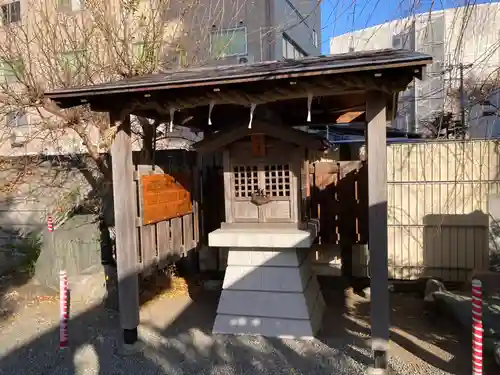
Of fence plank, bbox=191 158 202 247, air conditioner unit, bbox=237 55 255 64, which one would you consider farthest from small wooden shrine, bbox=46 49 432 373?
air conditioner unit, bbox=237 55 255 64

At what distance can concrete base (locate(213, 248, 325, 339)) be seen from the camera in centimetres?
488

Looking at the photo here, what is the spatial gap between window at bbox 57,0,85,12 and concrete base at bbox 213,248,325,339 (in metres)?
6.15

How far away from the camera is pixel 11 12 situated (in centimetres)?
812

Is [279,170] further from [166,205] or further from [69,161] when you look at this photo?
[69,161]

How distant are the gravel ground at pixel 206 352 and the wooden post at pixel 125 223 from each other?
494 mm

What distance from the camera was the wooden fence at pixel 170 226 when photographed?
4.81 m

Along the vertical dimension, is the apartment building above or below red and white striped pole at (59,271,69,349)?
above

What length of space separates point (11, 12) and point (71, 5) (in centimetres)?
119

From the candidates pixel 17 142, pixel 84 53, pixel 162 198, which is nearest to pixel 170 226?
pixel 162 198

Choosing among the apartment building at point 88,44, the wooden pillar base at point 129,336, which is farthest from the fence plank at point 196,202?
the apartment building at point 88,44

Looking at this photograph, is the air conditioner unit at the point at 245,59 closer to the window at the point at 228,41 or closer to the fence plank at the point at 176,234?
the window at the point at 228,41

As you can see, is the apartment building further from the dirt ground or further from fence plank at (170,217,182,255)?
the dirt ground

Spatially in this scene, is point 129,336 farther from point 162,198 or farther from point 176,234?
point 162,198

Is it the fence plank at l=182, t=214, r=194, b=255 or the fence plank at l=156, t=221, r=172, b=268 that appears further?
the fence plank at l=182, t=214, r=194, b=255
